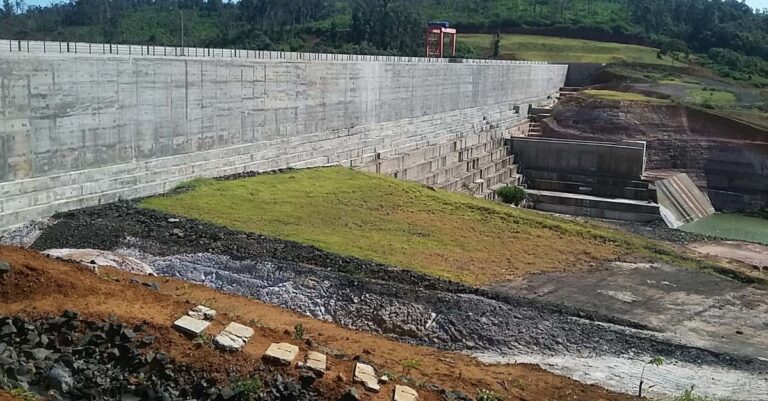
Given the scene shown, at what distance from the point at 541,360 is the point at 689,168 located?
124ft

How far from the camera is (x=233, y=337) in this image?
337 inches

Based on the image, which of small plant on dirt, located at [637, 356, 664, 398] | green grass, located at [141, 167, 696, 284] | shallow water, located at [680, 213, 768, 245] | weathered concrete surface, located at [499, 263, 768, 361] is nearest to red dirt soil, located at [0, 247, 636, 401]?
small plant on dirt, located at [637, 356, 664, 398]

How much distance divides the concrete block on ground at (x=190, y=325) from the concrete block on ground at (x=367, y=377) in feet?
6.22

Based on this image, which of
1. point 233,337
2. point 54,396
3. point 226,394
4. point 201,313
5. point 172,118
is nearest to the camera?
point 54,396

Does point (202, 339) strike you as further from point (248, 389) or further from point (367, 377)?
point (367, 377)

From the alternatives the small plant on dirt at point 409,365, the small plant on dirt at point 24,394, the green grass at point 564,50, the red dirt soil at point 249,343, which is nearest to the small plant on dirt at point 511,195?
the red dirt soil at point 249,343

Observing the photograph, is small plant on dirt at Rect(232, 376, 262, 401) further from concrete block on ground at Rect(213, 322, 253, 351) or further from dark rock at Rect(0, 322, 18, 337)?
dark rock at Rect(0, 322, 18, 337)

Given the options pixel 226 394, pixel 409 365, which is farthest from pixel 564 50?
pixel 226 394

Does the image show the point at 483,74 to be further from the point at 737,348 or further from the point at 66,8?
the point at 66,8

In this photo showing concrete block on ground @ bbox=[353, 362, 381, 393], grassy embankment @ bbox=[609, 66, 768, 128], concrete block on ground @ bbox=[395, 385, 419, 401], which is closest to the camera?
concrete block on ground @ bbox=[395, 385, 419, 401]

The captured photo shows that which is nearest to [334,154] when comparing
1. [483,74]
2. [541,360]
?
[541,360]

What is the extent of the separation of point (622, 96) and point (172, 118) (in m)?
43.4

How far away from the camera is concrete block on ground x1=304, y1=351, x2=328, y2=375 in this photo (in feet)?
26.9

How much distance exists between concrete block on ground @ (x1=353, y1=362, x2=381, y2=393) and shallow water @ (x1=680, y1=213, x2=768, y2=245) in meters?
30.4
